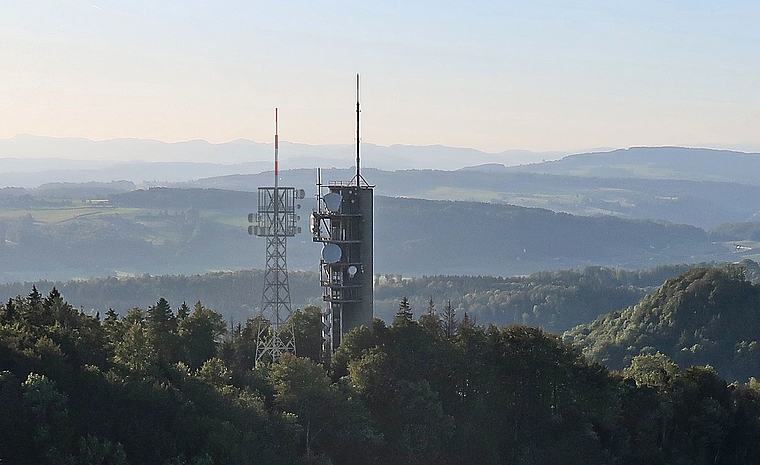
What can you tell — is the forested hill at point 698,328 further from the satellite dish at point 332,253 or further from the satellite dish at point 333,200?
the satellite dish at point 333,200

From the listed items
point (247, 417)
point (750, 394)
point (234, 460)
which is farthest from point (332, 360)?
point (750, 394)

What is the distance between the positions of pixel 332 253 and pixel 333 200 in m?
2.69

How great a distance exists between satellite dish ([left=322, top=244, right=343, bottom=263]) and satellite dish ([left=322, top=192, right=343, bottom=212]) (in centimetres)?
190

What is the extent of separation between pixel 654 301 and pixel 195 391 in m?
82.2

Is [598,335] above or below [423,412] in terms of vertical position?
below

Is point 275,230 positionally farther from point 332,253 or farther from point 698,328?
point 698,328

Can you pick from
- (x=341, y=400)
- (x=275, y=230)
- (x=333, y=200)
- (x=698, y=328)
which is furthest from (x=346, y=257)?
(x=698, y=328)

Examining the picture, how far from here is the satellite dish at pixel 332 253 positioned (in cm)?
5603

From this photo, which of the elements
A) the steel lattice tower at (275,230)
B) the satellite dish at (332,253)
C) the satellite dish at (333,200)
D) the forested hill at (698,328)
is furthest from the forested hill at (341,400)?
the forested hill at (698,328)

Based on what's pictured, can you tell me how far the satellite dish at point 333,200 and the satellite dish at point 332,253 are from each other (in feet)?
6.22

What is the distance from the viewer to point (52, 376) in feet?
125

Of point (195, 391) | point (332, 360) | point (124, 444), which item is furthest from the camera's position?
point (332, 360)

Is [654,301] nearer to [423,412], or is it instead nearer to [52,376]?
[423,412]

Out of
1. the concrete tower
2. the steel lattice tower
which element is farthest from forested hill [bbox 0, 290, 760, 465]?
the concrete tower
